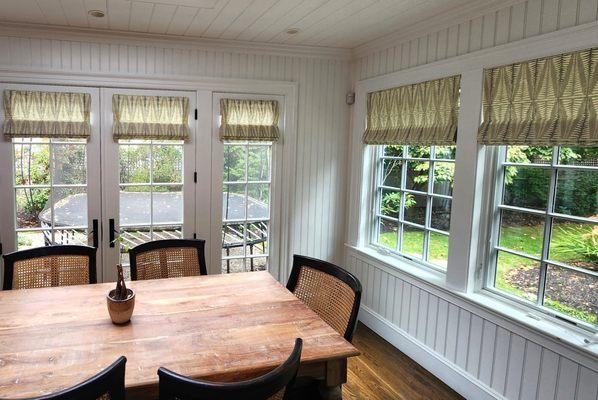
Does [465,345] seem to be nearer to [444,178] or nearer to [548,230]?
[548,230]

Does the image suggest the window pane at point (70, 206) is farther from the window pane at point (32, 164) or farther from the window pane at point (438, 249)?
the window pane at point (438, 249)

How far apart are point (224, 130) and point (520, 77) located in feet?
7.86

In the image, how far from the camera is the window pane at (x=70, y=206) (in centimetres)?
373

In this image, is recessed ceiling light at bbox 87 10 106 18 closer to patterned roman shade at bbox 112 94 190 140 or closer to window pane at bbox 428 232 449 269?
patterned roman shade at bbox 112 94 190 140

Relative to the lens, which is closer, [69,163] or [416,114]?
[416,114]

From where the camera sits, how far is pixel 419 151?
11.9 feet

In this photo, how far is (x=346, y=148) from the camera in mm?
4492

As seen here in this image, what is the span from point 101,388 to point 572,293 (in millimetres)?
2353

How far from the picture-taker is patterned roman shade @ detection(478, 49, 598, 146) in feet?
7.29

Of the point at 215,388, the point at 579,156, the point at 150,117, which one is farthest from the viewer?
the point at 150,117

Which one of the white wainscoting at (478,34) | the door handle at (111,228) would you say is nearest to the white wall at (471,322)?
the white wainscoting at (478,34)

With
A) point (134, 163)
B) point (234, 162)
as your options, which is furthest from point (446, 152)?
point (134, 163)

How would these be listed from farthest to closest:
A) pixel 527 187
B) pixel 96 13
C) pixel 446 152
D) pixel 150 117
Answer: pixel 150 117
pixel 446 152
pixel 96 13
pixel 527 187

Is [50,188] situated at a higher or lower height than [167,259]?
higher
